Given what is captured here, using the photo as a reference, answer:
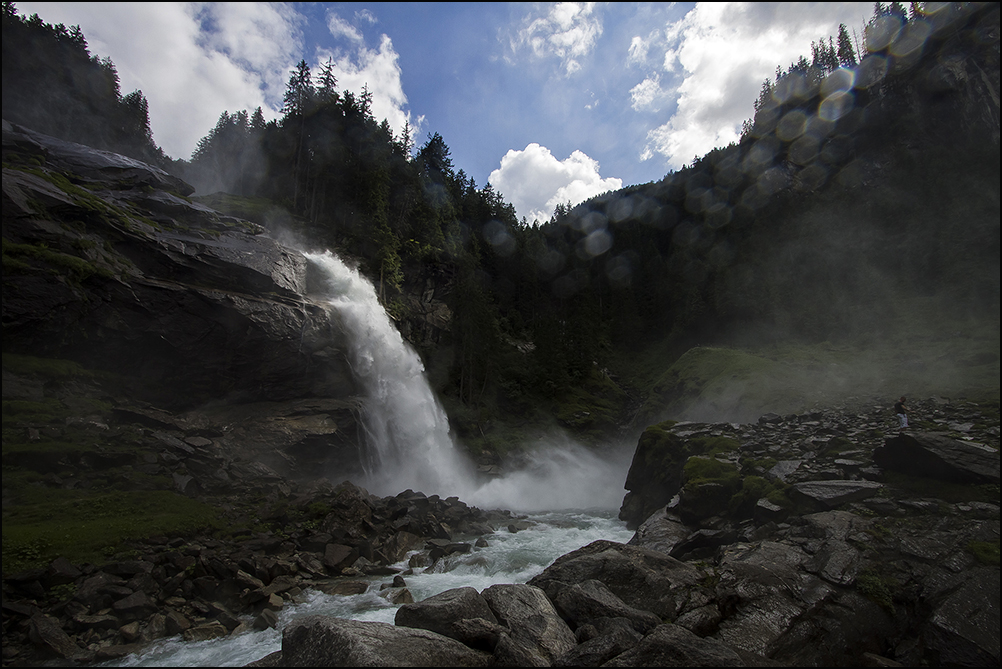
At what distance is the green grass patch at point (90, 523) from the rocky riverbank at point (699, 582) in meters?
0.66

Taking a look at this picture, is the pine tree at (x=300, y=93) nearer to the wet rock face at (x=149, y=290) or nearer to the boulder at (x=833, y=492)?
the wet rock face at (x=149, y=290)

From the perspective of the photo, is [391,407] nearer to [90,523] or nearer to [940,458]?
[90,523]

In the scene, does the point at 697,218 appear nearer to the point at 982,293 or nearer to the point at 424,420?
the point at 424,420

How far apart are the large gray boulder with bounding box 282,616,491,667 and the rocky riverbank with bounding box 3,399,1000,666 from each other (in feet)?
0.10

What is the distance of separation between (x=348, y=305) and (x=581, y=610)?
29.4 m

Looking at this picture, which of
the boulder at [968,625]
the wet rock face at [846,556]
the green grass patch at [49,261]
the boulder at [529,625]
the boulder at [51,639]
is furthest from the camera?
the green grass patch at [49,261]

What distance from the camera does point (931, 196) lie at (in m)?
28.2

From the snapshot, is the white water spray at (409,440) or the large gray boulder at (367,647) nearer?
the large gray boulder at (367,647)

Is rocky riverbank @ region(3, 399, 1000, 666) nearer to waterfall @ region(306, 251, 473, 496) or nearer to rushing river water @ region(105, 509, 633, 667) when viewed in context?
rushing river water @ region(105, 509, 633, 667)

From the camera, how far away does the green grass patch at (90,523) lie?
11344mm

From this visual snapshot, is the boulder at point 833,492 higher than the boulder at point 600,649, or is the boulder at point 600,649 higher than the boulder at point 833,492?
the boulder at point 833,492

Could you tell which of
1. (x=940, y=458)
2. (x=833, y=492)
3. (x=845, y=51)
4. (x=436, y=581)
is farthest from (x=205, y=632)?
(x=845, y=51)

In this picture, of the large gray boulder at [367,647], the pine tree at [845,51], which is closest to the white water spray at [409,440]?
the large gray boulder at [367,647]

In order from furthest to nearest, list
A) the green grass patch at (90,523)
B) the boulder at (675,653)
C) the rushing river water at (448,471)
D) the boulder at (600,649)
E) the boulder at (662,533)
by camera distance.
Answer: the rushing river water at (448,471)
the boulder at (662,533)
the green grass patch at (90,523)
the boulder at (600,649)
the boulder at (675,653)
